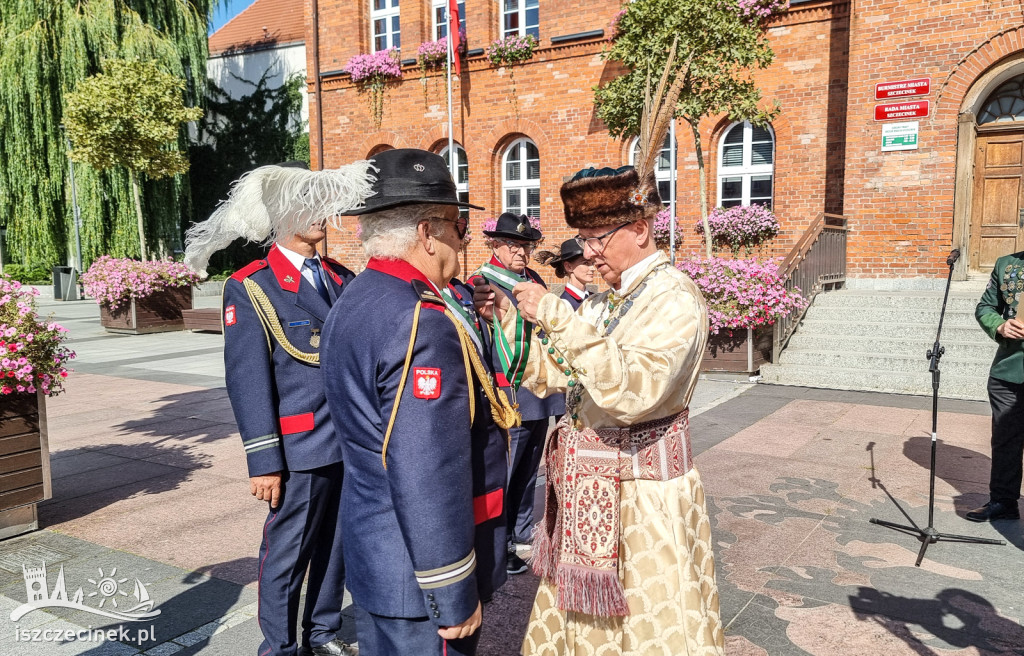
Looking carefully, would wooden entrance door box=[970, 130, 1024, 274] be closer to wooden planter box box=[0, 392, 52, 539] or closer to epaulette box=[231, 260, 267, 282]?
epaulette box=[231, 260, 267, 282]

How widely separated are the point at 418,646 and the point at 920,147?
43.0ft

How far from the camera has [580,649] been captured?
2445mm

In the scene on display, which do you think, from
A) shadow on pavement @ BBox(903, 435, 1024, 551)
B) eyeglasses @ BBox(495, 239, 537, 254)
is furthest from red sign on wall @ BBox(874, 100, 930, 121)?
eyeglasses @ BBox(495, 239, 537, 254)

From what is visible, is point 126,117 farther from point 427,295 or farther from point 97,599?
point 427,295

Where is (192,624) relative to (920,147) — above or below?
below

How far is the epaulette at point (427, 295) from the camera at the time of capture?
202cm

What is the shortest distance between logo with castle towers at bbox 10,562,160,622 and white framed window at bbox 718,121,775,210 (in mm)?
13678

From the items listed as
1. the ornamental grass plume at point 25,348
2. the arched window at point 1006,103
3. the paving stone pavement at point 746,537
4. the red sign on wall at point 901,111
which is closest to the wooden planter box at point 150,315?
the paving stone pavement at point 746,537

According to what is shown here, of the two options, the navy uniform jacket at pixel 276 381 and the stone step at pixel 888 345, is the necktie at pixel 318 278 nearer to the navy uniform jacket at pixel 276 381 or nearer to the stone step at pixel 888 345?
the navy uniform jacket at pixel 276 381

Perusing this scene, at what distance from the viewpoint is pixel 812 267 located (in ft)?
38.2

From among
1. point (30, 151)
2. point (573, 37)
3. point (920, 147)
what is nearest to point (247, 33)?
point (30, 151)

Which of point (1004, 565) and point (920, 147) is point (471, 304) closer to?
point (1004, 565)

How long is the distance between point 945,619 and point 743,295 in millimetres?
6799

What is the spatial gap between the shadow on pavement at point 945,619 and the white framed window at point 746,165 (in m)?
12.0
